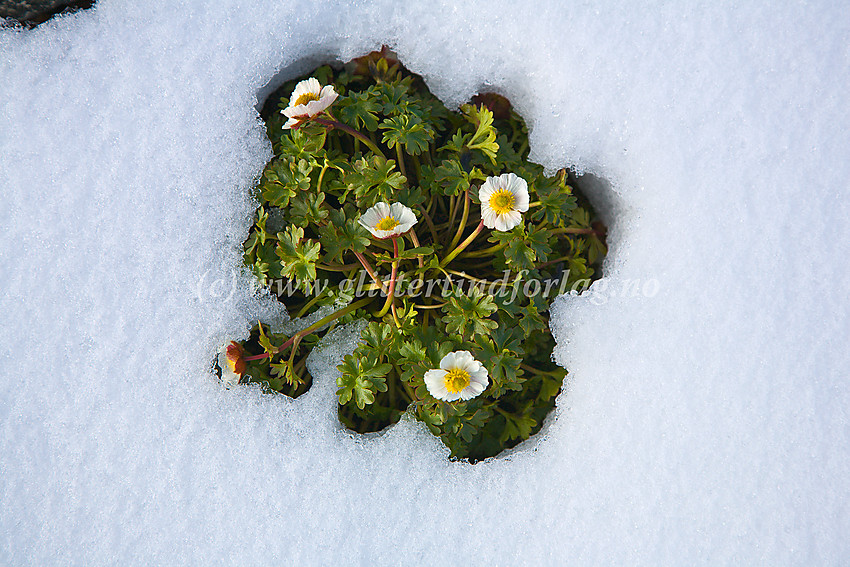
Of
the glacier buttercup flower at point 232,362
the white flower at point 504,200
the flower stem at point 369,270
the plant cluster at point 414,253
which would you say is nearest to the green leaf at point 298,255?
the plant cluster at point 414,253

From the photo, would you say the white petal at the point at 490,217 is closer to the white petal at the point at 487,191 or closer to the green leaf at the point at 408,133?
the white petal at the point at 487,191

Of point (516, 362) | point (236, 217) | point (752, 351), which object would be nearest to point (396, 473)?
point (516, 362)

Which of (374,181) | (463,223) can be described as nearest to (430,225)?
(463,223)

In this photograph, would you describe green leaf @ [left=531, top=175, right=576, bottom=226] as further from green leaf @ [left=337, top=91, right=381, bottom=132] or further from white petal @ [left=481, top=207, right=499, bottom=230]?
green leaf @ [left=337, top=91, right=381, bottom=132]

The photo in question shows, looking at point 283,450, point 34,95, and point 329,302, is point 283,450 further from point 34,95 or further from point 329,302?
point 34,95

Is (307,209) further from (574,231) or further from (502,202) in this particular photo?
(574,231)
